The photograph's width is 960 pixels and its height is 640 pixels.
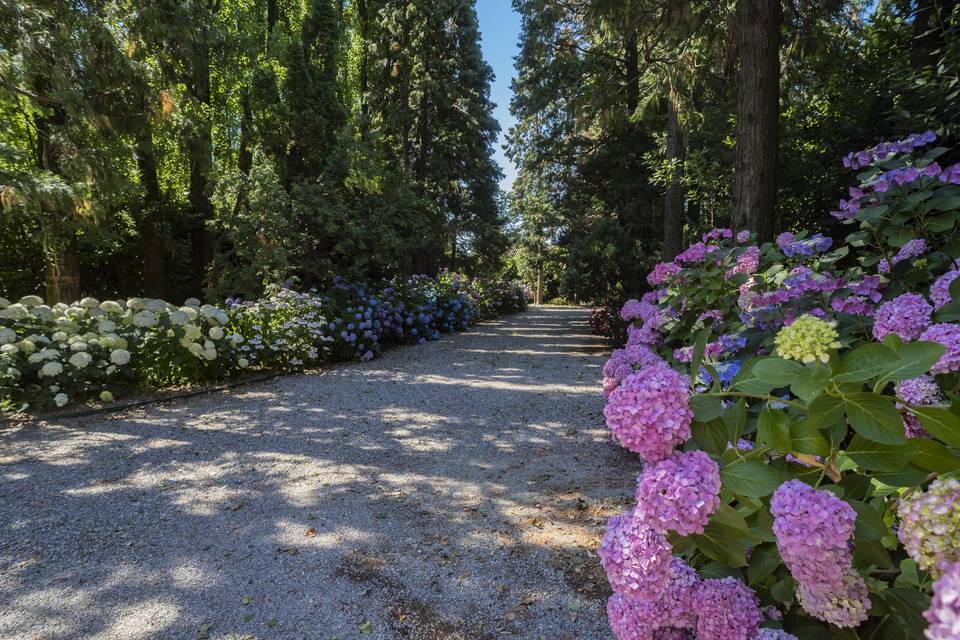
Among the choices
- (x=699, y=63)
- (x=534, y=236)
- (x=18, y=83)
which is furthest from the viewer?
(x=534, y=236)

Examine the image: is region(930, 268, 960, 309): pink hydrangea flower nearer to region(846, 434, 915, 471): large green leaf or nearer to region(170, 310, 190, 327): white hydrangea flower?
region(846, 434, 915, 471): large green leaf

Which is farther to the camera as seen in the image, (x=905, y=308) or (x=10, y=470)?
(x=10, y=470)

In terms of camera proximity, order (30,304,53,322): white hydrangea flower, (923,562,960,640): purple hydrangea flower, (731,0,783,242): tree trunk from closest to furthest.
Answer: (923,562,960,640): purple hydrangea flower → (731,0,783,242): tree trunk → (30,304,53,322): white hydrangea flower

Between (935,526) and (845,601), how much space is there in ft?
0.87

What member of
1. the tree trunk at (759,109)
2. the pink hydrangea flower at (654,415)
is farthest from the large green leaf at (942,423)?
the tree trunk at (759,109)

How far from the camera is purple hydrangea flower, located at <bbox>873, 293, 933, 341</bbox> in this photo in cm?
122

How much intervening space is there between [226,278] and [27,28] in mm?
3879

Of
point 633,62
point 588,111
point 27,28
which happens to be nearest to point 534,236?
point 633,62

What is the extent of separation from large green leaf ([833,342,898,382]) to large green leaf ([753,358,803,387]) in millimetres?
66

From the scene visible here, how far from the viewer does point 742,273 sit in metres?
2.96

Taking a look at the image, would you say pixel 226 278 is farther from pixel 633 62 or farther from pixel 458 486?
pixel 633 62

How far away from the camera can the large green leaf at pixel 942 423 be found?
76 centimetres

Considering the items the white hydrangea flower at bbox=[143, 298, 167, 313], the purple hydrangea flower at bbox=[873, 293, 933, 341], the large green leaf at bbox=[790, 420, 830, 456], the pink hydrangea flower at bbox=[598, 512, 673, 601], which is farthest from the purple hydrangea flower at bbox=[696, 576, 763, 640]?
the white hydrangea flower at bbox=[143, 298, 167, 313]

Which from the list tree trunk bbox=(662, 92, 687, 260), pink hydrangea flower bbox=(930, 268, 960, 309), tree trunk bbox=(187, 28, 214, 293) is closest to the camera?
pink hydrangea flower bbox=(930, 268, 960, 309)
